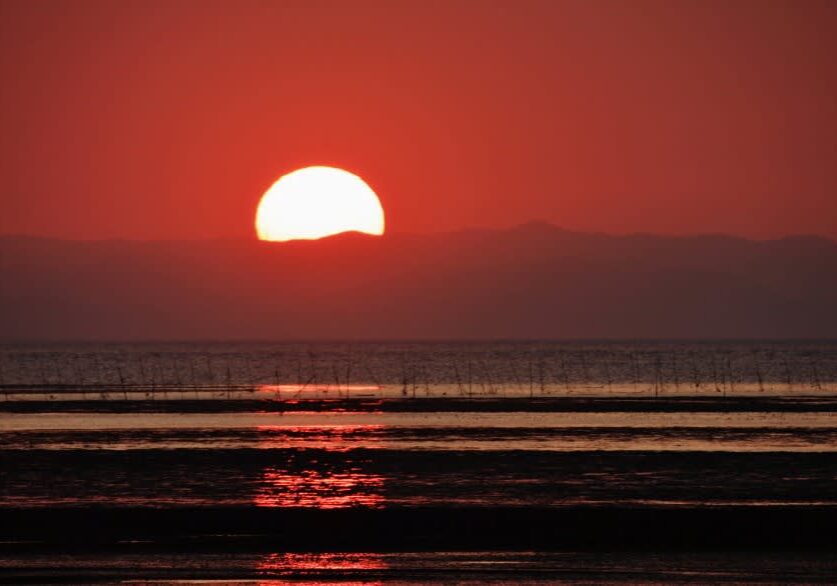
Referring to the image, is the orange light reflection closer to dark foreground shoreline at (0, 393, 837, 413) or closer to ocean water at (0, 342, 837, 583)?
ocean water at (0, 342, 837, 583)

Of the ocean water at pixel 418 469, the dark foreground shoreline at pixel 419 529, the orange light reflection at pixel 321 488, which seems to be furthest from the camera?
the orange light reflection at pixel 321 488

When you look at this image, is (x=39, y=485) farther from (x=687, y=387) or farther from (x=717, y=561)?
(x=687, y=387)

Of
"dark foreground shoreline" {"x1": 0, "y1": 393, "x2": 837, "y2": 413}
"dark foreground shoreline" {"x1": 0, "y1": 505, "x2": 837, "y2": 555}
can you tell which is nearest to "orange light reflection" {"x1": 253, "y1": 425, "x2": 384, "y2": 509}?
"dark foreground shoreline" {"x1": 0, "y1": 505, "x2": 837, "y2": 555}

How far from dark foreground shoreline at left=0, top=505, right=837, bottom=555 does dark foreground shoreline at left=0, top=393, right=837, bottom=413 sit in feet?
195

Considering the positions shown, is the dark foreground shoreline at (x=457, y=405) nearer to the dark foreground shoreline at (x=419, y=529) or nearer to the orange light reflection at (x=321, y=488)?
the orange light reflection at (x=321, y=488)

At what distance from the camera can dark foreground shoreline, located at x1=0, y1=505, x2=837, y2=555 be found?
93.2ft

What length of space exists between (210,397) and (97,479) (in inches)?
2820

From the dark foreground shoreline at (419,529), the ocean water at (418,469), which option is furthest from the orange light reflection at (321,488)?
the dark foreground shoreline at (419,529)

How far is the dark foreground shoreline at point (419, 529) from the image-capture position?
93.2 feet

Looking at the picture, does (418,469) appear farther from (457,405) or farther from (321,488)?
(457,405)

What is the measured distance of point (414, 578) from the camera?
24.1m

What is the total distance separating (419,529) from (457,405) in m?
71.4

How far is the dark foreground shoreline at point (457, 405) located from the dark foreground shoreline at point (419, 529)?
195 ft

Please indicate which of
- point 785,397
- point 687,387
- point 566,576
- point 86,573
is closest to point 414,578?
point 566,576
